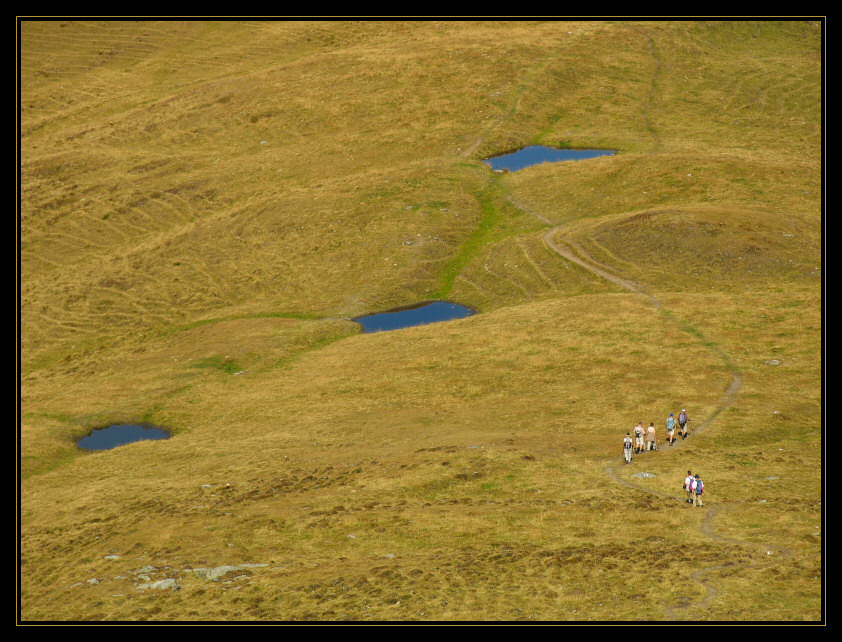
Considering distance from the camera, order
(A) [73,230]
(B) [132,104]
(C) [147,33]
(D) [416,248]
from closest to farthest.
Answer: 1. (D) [416,248]
2. (A) [73,230]
3. (B) [132,104]
4. (C) [147,33]

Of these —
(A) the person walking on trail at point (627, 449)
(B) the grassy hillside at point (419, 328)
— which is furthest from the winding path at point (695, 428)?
(A) the person walking on trail at point (627, 449)

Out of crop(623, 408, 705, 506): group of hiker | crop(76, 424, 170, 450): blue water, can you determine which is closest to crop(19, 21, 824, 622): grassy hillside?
crop(623, 408, 705, 506): group of hiker

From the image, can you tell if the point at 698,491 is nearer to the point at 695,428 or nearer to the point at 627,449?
the point at 627,449

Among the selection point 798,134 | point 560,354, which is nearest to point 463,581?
point 560,354

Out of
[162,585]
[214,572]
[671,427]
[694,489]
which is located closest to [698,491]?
[694,489]

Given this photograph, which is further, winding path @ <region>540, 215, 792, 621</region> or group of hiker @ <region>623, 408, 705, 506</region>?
group of hiker @ <region>623, 408, 705, 506</region>

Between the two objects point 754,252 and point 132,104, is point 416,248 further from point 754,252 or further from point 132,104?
point 132,104

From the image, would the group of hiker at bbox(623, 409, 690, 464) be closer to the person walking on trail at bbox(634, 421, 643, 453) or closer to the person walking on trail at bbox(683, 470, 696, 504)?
the person walking on trail at bbox(634, 421, 643, 453)
